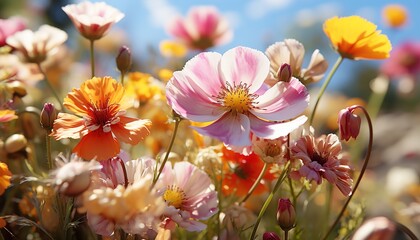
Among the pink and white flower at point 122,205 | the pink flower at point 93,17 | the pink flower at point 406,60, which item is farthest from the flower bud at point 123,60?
the pink flower at point 406,60

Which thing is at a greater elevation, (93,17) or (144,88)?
(93,17)

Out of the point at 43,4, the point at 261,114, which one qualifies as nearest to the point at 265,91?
the point at 261,114

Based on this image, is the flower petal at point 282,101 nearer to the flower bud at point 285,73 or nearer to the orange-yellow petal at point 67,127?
the flower bud at point 285,73

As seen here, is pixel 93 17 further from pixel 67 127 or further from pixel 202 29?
pixel 202 29

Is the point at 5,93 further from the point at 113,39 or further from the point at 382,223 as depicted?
the point at 113,39

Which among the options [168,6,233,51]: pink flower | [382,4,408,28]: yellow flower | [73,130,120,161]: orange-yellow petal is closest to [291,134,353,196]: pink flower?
[73,130,120,161]: orange-yellow petal

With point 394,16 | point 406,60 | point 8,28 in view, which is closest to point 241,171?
point 8,28
